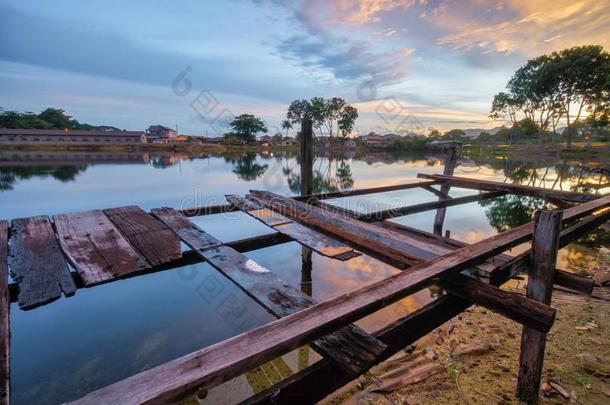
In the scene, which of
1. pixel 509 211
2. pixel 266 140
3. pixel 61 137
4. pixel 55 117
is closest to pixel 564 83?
pixel 509 211

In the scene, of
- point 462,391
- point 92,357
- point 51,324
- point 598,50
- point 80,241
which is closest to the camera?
point 80,241

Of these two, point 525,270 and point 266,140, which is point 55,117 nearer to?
point 266,140

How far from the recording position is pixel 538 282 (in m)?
3.02

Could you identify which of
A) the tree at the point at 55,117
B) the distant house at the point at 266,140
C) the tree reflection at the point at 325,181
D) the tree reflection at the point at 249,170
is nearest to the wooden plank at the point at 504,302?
the tree reflection at the point at 325,181

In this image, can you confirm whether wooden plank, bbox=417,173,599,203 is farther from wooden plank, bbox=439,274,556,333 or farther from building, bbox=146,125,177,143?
building, bbox=146,125,177,143

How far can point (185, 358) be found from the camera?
1.06m

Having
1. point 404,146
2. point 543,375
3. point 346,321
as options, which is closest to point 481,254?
point 346,321

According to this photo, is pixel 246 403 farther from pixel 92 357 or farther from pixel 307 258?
pixel 307 258

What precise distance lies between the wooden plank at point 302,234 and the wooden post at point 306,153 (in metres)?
1.64

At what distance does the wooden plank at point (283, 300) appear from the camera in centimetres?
139

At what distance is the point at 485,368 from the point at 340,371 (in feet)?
13.3

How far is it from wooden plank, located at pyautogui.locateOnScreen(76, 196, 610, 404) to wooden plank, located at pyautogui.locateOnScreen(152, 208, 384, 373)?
0.17 m

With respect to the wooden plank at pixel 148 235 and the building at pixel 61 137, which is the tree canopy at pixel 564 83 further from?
the building at pixel 61 137

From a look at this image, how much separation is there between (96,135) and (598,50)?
9928 cm
